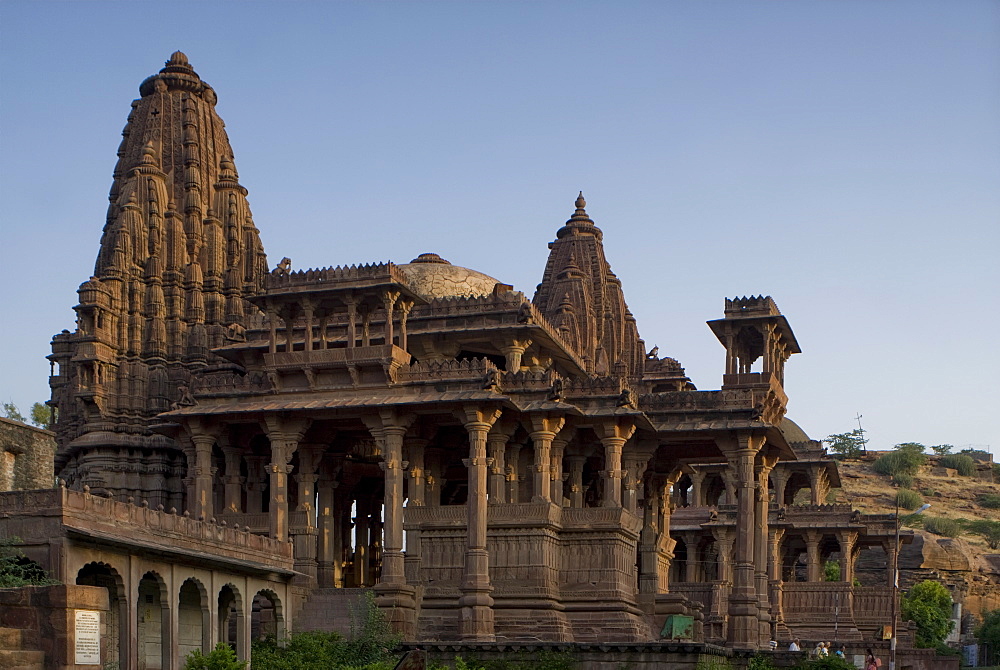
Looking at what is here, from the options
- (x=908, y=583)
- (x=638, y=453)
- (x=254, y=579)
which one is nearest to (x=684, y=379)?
(x=638, y=453)

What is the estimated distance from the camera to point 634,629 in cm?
4034

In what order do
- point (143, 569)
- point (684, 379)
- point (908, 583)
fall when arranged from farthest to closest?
point (908, 583)
point (684, 379)
point (143, 569)

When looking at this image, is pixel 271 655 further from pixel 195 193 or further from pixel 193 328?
pixel 195 193

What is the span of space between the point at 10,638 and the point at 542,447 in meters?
19.2

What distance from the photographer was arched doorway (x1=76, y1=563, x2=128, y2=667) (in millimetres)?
29750

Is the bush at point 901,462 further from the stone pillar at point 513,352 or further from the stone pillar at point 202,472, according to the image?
the stone pillar at point 202,472

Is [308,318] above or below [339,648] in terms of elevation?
above

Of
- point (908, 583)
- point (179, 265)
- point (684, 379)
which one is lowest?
point (908, 583)

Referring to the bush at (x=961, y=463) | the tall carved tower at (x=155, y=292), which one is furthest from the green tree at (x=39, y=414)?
the bush at (x=961, y=463)

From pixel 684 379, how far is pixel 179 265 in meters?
18.9

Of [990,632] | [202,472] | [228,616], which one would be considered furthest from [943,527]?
[228,616]

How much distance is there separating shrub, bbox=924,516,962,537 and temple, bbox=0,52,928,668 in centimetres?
4247

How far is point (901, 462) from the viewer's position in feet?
362

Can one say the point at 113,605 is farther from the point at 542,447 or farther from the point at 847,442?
the point at 847,442
